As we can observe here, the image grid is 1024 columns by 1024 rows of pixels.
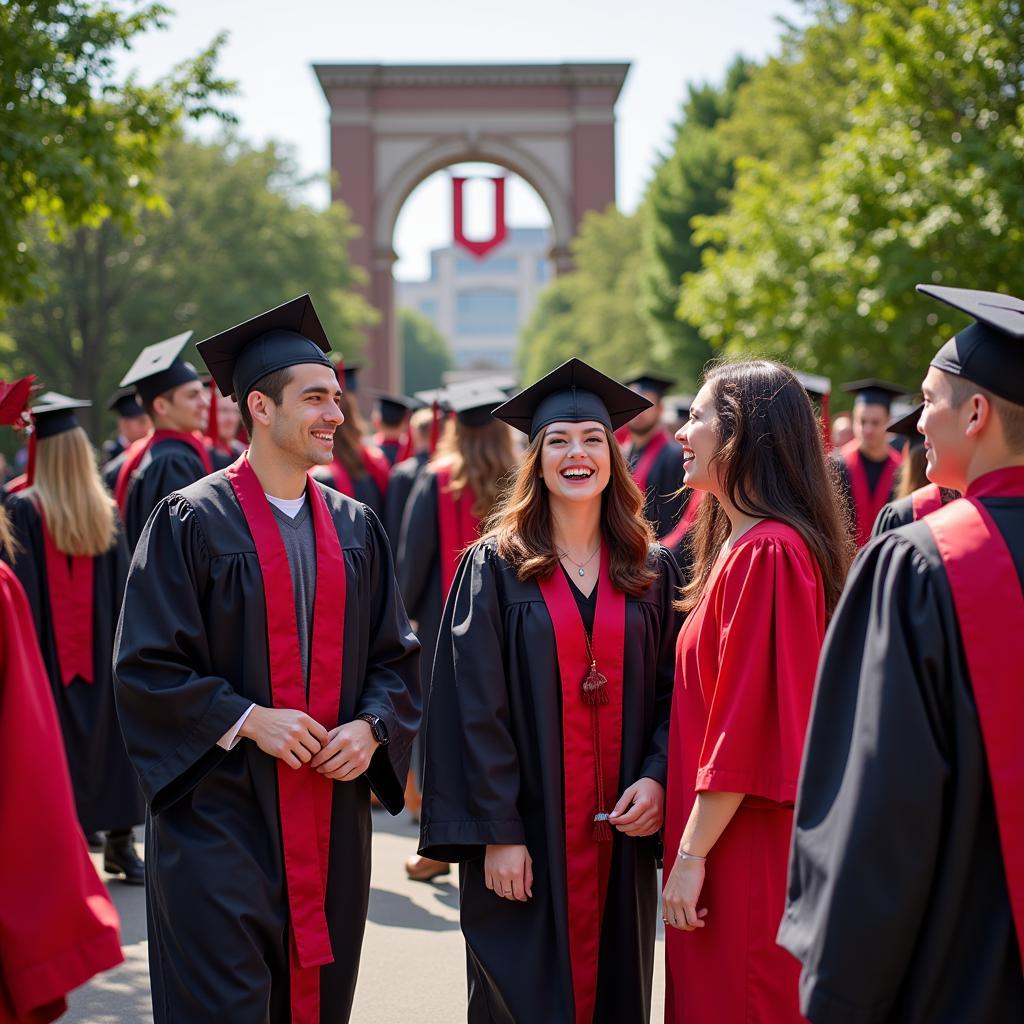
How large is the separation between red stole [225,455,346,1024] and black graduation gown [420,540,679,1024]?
0.28 metres

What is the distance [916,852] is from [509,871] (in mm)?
1372

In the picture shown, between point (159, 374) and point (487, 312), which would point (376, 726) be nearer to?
point (159, 374)

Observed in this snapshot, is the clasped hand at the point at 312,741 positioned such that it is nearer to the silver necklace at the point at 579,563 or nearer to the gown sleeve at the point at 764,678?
the silver necklace at the point at 579,563

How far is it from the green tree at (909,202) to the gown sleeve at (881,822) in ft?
39.1

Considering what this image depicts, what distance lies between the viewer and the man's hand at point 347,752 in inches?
138

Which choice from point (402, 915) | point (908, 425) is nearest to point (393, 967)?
point (402, 915)

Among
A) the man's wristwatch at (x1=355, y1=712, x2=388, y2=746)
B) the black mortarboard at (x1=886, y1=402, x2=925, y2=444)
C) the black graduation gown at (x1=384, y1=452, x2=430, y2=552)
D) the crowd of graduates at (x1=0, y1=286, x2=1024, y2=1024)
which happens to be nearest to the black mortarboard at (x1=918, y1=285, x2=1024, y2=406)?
the crowd of graduates at (x1=0, y1=286, x2=1024, y2=1024)

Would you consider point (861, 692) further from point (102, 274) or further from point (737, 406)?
point (102, 274)

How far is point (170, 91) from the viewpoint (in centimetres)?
1069

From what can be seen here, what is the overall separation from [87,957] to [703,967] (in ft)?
4.71

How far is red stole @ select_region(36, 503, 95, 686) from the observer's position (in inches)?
260

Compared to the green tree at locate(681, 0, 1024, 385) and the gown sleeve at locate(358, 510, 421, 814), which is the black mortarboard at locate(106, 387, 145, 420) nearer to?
the gown sleeve at locate(358, 510, 421, 814)

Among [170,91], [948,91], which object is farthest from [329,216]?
[170,91]

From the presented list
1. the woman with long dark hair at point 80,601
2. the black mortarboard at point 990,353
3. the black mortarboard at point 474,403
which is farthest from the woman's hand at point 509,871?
the black mortarboard at point 474,403
